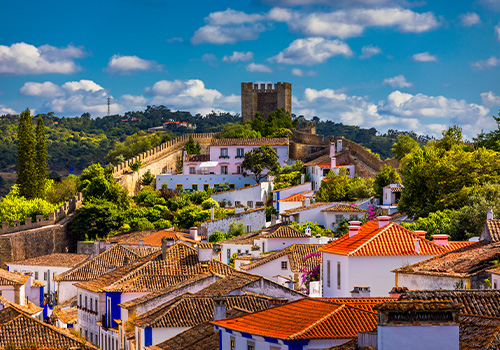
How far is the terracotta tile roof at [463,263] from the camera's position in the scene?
22.4m

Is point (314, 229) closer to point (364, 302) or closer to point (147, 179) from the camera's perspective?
point (147, 179)

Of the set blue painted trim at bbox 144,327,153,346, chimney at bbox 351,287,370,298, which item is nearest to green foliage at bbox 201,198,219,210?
blue painted trim at bbox 144,327,153,346

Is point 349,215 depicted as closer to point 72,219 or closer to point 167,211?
point 167,211

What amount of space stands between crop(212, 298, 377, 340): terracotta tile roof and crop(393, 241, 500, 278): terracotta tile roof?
425 centimetres

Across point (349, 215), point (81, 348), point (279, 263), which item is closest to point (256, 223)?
point (349, 215)

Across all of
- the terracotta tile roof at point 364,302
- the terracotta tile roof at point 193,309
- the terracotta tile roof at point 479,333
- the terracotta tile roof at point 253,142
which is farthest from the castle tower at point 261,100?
the terracotta tile roof at point 479,333

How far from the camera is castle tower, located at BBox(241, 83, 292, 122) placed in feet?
345

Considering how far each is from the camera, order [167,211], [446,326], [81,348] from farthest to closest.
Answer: [167,211] → [81,348] → [446,326]

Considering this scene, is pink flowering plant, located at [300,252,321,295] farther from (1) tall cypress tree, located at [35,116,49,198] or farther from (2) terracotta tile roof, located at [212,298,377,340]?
→ (1) tall cypress tree, located at [35,116,49,198]

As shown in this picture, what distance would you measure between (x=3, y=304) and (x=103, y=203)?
40.7m

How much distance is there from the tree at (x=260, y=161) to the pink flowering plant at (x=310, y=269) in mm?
37729

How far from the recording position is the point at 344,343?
16.3m

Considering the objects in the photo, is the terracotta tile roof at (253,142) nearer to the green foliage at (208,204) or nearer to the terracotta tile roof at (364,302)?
the green foliage at (208,204)

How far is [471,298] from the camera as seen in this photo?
16.2 metres
